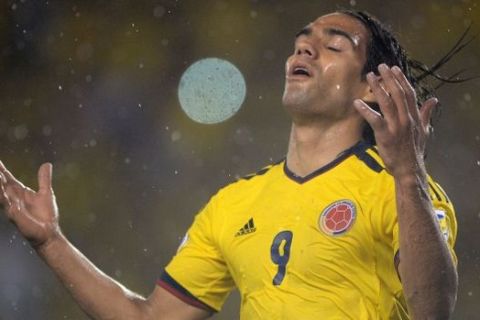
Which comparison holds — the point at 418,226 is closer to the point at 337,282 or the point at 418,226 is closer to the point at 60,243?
the point at 337,282

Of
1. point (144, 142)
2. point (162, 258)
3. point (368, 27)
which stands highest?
point (368, 27)

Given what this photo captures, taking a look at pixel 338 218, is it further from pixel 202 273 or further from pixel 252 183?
pixel 202 273

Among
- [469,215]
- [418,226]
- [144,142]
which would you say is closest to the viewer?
[418,226]

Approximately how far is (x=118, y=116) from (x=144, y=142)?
0.33 metres

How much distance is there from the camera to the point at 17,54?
8.08 meters

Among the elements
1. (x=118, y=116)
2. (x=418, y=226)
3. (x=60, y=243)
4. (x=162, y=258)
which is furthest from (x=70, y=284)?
(x=118, y=116)

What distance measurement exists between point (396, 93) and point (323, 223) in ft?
2.52

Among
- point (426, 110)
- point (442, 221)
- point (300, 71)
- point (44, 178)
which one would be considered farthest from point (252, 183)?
point (426, 110)

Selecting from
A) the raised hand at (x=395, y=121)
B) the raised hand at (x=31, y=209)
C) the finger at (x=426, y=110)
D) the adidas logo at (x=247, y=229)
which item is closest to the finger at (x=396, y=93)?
the raised hand at (x=395, y=121)

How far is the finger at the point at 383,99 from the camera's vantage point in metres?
2.74

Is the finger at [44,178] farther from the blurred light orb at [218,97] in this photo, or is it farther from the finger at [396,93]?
the blurred light orb at [218,97]

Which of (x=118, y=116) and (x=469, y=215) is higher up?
(x=118, y=116)

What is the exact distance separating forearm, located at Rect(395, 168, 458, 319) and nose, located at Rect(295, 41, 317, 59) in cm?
105

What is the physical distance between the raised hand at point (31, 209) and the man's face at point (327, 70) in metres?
0.99
